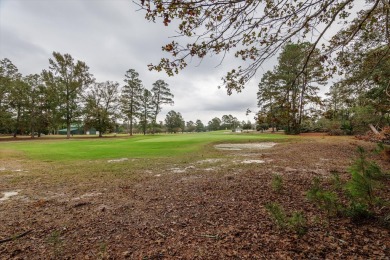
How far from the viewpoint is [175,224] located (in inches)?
133

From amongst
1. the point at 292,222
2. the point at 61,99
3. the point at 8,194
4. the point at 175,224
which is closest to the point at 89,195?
the point at 8,194

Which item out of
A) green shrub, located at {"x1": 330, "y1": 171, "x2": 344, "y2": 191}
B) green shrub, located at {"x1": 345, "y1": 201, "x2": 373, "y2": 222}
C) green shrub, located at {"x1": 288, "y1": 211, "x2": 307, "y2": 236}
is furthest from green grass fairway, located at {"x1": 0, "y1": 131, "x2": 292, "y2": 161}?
green shrub, located at {"x1": 345, "y1": 201, "x2": 373, "y2": 222}

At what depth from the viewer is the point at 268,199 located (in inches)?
172

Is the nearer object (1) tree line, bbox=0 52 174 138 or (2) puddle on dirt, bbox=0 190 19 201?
(2) puddle on dirt, bbox=0 190 19 201

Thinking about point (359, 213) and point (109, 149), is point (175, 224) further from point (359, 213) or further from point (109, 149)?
point (109, 149)

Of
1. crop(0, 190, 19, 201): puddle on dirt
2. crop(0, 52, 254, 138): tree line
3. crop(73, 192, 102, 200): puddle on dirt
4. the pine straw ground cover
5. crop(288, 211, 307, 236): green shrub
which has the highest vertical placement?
crop(0, 52, 254, 138): tree line

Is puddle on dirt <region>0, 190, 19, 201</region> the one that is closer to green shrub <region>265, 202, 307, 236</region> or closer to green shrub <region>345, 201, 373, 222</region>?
green shrub <region>265, 202, 307, 236</region>

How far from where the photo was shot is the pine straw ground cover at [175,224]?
2.55 meters

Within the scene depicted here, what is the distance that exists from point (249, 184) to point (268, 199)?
4.08ft

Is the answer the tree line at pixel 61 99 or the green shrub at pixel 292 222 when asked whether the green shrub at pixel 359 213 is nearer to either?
the green shrub at pixel 292 222

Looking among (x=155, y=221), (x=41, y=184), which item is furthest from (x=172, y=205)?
(x=41, y=184)

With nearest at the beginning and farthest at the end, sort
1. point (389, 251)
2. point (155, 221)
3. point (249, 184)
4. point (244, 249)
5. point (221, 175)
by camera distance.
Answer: point (389, 251) → point (244, 249) → point (155, 221) → point (249, 184) → point (221, 175)

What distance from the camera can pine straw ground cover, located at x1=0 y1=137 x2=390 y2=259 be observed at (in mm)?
2555

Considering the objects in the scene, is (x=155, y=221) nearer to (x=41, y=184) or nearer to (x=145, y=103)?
(x=41, y=184)
